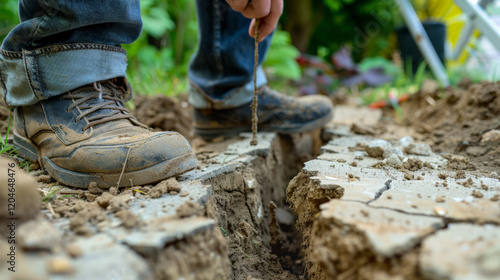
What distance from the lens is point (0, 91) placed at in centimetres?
134

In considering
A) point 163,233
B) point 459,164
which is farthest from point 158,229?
point 459,164

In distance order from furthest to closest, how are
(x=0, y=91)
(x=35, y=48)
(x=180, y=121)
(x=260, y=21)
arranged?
(x=180, y=121), (x=260, y=21), (x=0, y=91), (x=35, y=48)

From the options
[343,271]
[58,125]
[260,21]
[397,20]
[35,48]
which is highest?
[397,20]

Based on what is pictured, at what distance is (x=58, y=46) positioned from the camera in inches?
46.6

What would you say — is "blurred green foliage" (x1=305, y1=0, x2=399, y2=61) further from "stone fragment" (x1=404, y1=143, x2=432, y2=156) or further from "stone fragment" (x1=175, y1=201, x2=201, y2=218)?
"stone fragment" (x1=175, y1=201, x2=201, y2=218)

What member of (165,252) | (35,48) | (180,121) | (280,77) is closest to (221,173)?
(165,252)

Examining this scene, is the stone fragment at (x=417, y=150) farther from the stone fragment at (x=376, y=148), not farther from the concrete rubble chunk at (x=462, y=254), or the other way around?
the concrete rubble chunk at (x=462, y=254)

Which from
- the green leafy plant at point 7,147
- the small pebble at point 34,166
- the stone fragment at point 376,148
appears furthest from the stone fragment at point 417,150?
the green leafy plant at point 7,147

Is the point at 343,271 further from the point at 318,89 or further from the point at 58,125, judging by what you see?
the point at 318,89

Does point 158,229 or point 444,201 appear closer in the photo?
point 158,229

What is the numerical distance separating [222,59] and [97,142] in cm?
85

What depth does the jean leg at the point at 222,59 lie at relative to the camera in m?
1.73

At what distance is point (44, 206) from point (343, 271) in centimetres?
85

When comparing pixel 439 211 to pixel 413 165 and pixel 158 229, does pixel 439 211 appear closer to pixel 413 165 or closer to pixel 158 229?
pixel 413 165
